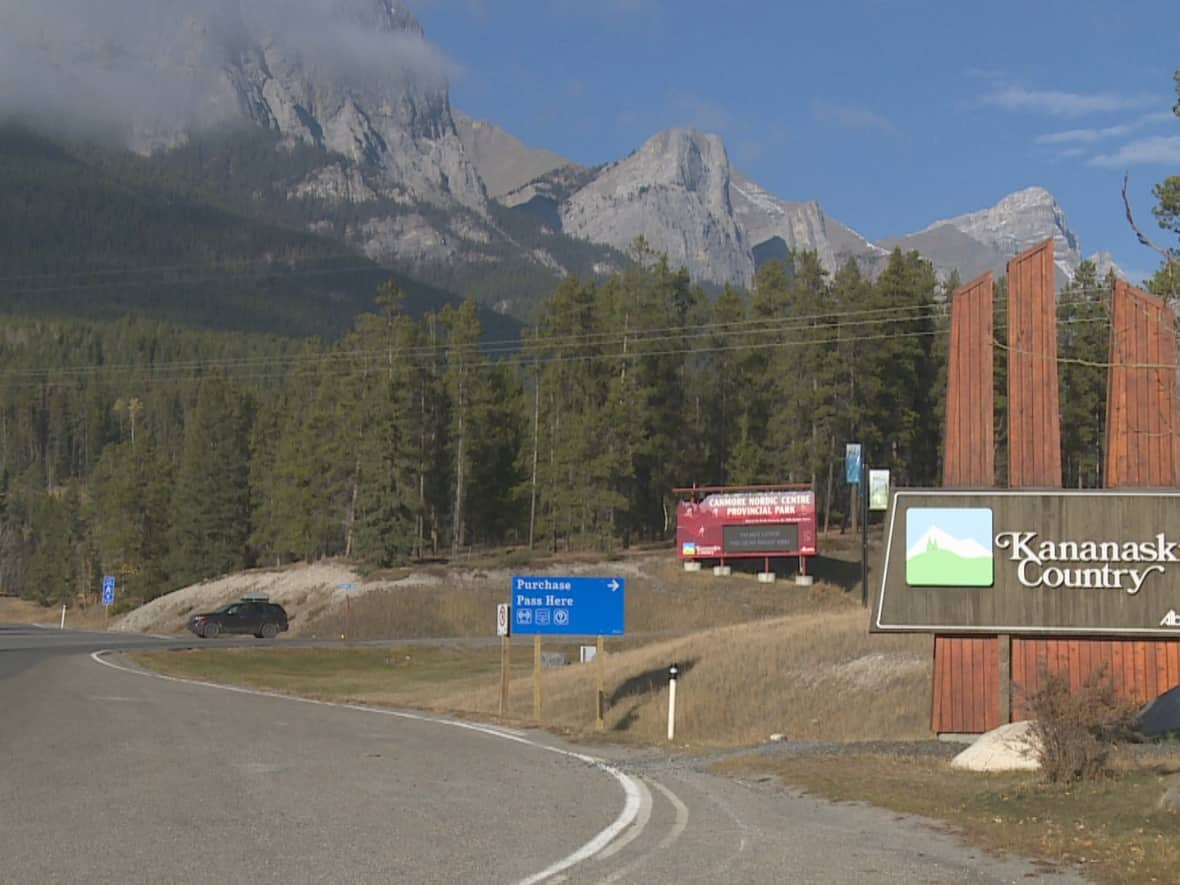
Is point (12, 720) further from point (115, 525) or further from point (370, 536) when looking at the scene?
point (115, 525)

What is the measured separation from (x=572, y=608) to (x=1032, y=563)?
34.2 ft

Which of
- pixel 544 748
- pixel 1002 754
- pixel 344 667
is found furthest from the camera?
pixel 344 667

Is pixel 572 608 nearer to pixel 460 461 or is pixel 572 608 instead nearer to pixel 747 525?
pixel 747 525

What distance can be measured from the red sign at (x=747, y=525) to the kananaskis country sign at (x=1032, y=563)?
45257mm

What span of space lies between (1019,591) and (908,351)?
6213 centimetres

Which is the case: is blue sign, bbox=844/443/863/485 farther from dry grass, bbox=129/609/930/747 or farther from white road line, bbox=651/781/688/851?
white road line, bbox=651/781/688/851

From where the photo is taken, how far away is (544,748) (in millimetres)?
19953

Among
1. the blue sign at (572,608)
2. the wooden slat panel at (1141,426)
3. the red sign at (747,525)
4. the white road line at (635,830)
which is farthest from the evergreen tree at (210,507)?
the white road line at (635,830)

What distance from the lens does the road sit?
9594 mm

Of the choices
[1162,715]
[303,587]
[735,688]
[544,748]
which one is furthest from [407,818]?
[303,587]

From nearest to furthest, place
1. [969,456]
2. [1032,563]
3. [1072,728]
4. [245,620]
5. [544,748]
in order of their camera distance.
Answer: [1072,728], [544,748], [1032,563], [969,456], [245,620]

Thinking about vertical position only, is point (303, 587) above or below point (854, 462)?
below

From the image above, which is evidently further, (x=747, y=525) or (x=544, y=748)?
(x=747, y=525)

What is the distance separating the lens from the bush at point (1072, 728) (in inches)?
543
